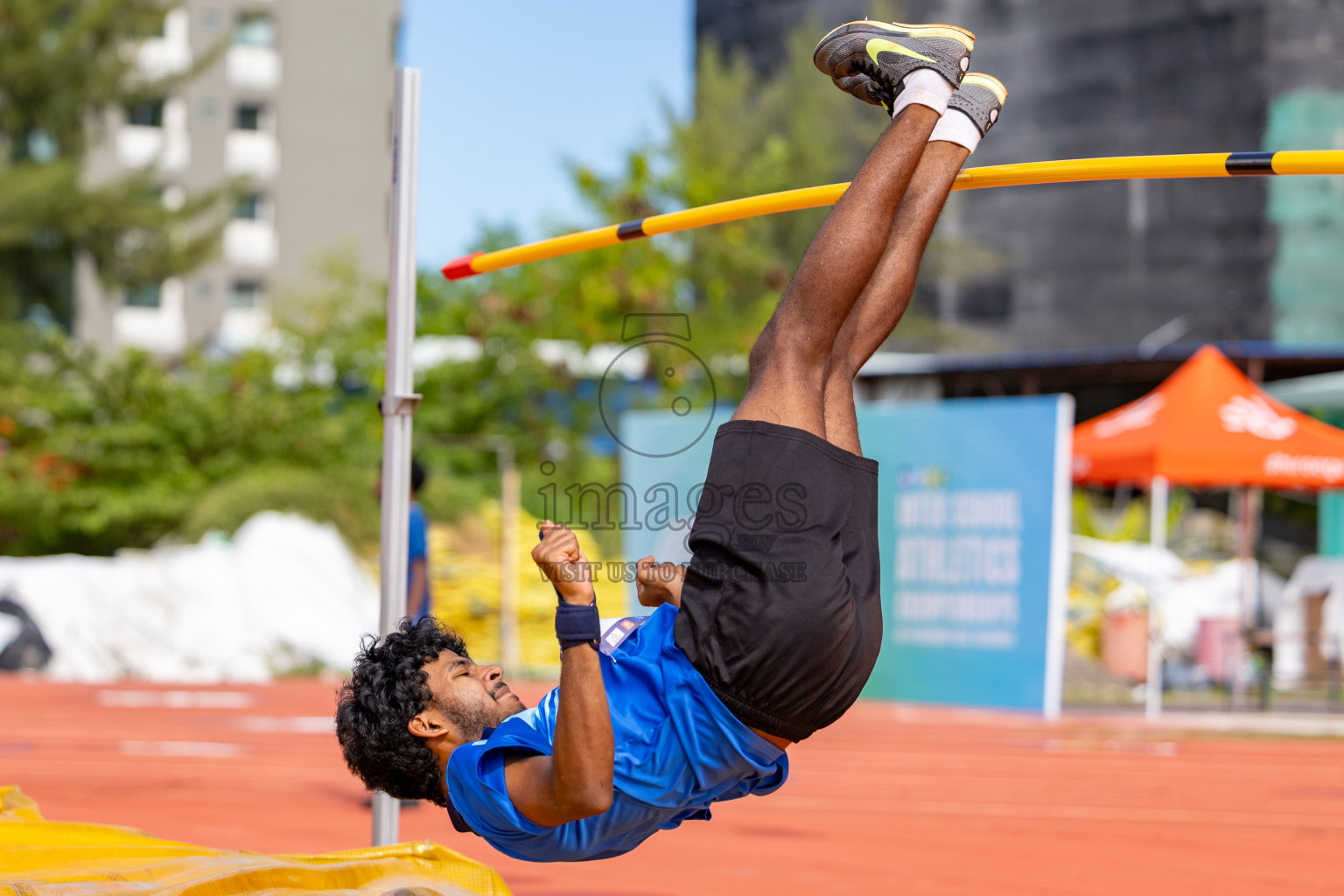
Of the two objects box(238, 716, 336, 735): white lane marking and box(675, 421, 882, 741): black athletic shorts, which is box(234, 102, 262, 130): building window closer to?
box(238, 716, 336, 735): white lane marking

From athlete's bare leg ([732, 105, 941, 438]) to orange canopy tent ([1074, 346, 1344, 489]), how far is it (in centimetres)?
727

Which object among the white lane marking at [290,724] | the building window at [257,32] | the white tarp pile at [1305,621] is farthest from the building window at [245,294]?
the white tarp pile at [1305,621]

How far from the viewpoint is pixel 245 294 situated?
3459cm

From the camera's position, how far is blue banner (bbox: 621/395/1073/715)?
30.3 feet

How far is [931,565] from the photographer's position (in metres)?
9.90

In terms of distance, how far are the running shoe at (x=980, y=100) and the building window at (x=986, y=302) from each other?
70.0 ft

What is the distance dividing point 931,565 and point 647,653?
7.60 meters

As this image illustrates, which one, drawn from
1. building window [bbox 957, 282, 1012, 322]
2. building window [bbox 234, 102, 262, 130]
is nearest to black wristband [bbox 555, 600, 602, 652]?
building window [bbox 957, 282, 1012, 322]

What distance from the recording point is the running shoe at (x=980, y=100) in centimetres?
275

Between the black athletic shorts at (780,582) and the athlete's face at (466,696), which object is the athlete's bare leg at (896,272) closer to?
the black athletic shorts at (780,582)

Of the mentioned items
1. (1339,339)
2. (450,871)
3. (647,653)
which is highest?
(1339,339)

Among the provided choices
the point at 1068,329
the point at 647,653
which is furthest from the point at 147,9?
the point at 647,653

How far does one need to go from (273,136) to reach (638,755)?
113ft

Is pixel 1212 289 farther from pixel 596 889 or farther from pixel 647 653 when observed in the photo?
pixel 647 653
